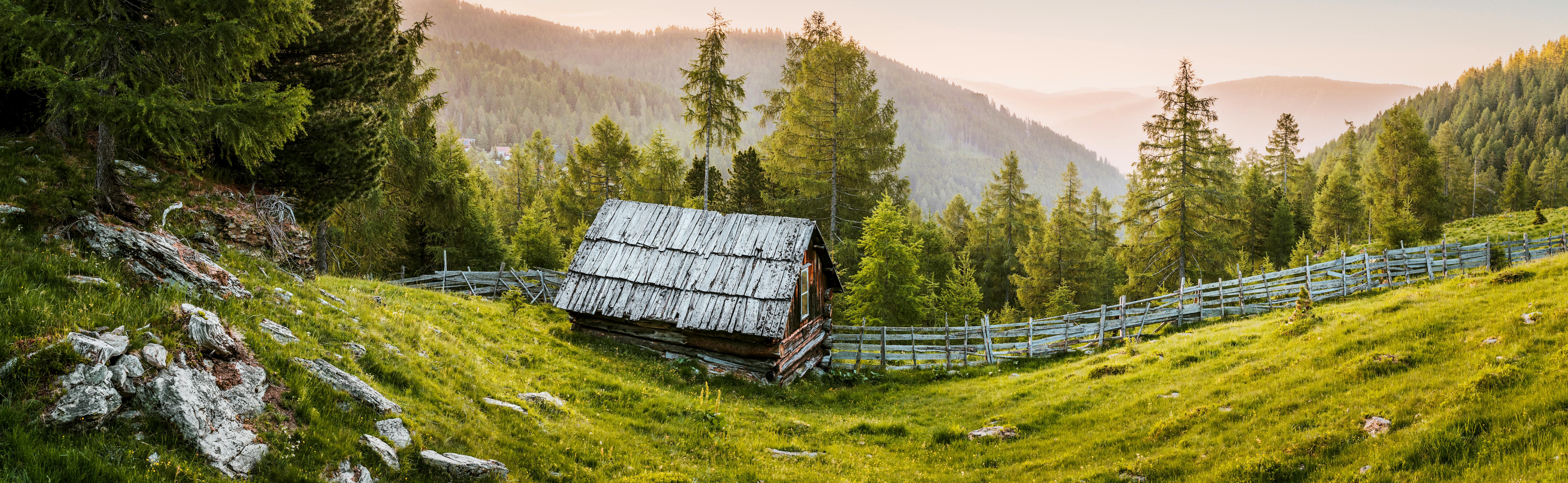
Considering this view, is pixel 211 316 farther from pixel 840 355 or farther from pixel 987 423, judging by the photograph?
pixel 840 355

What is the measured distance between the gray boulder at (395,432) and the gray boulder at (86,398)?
229cm

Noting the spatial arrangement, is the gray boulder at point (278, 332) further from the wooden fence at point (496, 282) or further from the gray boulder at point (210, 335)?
the wooden fence at point (496, 282)

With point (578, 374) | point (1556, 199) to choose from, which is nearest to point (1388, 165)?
point (1556, 199)

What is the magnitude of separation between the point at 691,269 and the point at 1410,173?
56.6 m

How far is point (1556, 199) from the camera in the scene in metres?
67.9

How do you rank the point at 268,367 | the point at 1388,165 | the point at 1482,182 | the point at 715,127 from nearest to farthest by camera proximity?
1. the point at 268,367
2. the point at 715,127
3. the point at 1388,165
4. the point at 1482,182

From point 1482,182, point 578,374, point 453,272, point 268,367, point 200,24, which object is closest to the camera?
point 268,367

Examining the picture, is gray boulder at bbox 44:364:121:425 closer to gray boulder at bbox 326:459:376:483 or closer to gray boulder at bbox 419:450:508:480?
gray boulder at bbox 326:459:376:483

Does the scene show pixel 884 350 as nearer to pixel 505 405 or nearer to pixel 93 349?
pixel 505 405

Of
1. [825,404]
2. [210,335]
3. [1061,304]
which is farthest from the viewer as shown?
[1061,304]

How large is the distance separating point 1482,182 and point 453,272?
112981 millimetres

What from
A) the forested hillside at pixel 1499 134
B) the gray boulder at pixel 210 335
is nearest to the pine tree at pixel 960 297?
the gray boulder at pixel 210 335

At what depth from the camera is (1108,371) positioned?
58.1ft

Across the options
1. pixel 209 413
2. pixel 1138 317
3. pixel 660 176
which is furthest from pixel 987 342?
pixel 660 176
